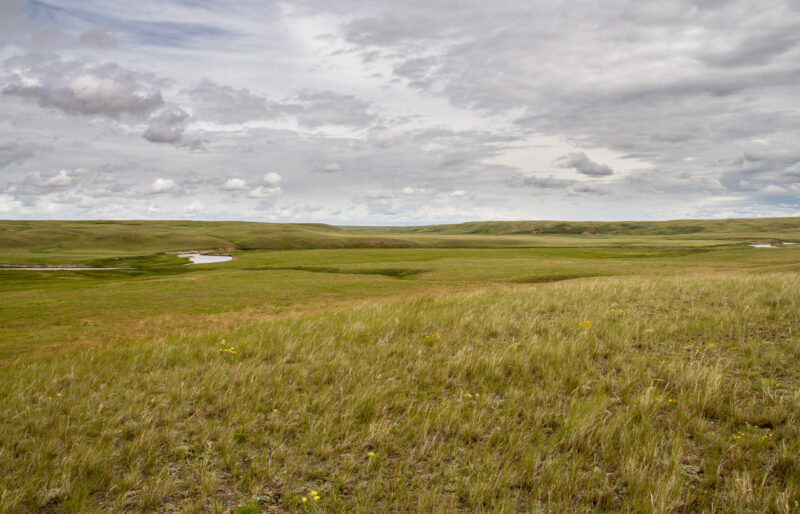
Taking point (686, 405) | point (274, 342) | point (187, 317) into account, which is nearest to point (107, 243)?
point (187, 317)

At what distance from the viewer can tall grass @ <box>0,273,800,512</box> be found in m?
4.94

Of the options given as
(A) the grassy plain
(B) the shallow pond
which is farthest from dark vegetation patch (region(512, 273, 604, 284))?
(B) the shallow pond

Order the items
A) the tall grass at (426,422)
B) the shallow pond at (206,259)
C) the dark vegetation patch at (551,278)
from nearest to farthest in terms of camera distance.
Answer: the tall grass at (426,422)
the dark vegetation patch at (551,278)
the shallow pond at (206,259)

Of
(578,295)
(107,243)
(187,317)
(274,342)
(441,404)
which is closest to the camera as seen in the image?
(441,404)

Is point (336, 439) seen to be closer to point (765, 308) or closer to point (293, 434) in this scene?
point (293, 434)

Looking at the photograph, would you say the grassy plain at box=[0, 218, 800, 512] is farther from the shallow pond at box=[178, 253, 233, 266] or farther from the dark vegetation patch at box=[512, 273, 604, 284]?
the shallow pond at box=[178, 253, 233, 266]

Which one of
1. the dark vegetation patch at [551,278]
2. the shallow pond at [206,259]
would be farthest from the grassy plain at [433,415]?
the shallow pond at [206,259]

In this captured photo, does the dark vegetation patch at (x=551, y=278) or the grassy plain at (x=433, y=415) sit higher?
the grassy plain at (x=433, y=415)

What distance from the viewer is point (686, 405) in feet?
21.2

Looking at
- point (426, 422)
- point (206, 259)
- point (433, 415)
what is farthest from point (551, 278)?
point (206, 259)

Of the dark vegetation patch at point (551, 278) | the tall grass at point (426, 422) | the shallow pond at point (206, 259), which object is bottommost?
the shallow pond at point (206, 259)

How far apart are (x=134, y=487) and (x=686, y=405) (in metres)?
7.72

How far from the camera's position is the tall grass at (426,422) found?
16.2ft

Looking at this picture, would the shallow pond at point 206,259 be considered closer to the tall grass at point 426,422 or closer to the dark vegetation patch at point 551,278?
the dark vegetation patch at point 551,278
